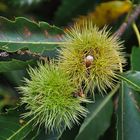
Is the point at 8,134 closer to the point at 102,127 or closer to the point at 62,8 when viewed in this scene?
the point at 102,127

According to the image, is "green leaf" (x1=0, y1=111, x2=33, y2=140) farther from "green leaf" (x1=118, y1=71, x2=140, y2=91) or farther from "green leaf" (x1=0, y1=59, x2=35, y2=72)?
"green leaf" (x1=118, y1=71, x2=140, y2=91)

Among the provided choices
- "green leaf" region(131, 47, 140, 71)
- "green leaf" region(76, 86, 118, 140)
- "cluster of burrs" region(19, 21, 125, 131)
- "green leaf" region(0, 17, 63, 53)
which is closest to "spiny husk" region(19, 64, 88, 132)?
"cluster of burrs" region(19, 21, 125, 131)

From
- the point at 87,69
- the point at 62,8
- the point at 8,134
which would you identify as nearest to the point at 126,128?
the point at 87,69

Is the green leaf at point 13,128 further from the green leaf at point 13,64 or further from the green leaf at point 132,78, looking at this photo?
the green leaf at point 132,78

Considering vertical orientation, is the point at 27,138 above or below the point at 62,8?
below

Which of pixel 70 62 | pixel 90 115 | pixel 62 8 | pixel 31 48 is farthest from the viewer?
pixel 62 8

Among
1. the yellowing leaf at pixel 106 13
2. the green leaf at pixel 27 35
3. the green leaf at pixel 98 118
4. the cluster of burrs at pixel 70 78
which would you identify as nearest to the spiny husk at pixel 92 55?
the cluster of burrs at pixel 70 78
